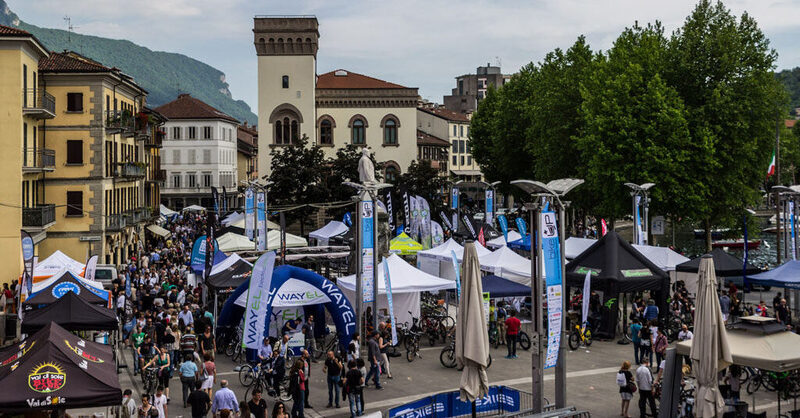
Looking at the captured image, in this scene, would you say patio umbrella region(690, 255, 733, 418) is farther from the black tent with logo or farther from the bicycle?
the black tent with logo

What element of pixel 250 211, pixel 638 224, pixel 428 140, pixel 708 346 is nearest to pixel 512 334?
pixel 708 346

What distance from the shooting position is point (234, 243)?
42.2 m

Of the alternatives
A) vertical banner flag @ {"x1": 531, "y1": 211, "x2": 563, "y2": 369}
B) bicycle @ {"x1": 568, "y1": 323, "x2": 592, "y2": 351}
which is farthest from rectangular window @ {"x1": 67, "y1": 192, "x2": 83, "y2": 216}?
vertical banner flag @ {"x1": 531, "y1": 211, "x2": 563, "y2": 369}

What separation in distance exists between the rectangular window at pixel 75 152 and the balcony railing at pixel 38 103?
262 centimetres

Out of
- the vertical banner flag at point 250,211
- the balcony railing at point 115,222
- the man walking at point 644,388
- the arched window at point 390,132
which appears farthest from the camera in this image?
the arched window at point 390,132

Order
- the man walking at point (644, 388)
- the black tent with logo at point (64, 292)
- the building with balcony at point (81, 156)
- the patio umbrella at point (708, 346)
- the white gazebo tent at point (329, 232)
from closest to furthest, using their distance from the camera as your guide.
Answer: the patio umbrella at point (708, 346) → the man walking at point (644, 388) → the black tent with logo at point (64, 292) → the building with balcony at point (81, 156) → the white gazebo tent at point (329, 232)

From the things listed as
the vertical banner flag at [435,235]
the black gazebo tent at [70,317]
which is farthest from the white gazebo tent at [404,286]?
the vertical banner flag at [435,235]

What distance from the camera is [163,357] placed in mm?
20125

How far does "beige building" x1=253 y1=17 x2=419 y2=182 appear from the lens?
81.4 metres

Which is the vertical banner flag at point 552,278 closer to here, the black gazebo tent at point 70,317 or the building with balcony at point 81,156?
the black gazebo tent at point 70,317

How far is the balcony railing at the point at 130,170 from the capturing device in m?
48.9

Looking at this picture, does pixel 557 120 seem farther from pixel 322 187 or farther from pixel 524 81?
pixel 322 187

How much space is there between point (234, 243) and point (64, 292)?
17.6 metres

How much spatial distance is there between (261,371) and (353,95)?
66841 mm
